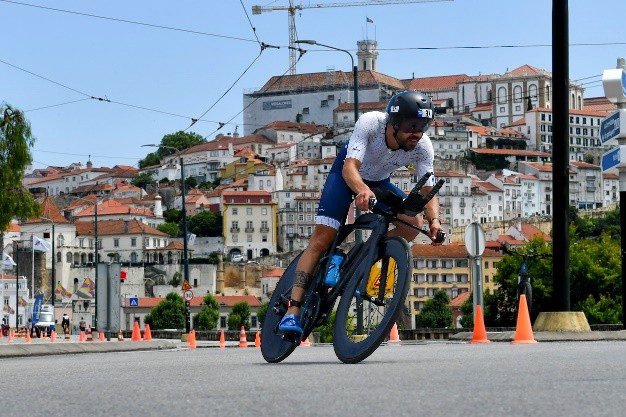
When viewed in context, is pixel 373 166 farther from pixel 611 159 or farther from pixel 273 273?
pixel 273 273

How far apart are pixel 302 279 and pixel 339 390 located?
272 cm

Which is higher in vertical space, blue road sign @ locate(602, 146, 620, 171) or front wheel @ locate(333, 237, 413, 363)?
blue road sign @ locate(602, 146, 620, 171)

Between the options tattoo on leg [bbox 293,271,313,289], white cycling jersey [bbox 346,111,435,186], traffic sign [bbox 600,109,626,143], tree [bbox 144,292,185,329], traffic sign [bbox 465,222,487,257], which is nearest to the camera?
white cycling jersey [bbox 346,111,435,186]

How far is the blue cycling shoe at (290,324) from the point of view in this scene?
868cm

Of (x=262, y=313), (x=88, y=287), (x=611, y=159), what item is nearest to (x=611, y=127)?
(x=611, y=159)

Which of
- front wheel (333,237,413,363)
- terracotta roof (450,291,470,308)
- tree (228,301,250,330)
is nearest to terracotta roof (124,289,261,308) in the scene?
tree (228,301,250,330)

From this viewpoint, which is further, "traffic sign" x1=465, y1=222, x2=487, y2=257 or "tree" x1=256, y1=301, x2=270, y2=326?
"traffic sign" x1=465, y1=222, x2=487, y2=257

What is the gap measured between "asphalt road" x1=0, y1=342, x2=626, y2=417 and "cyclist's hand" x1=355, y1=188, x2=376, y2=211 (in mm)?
940

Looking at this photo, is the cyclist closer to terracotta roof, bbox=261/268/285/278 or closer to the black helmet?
the black helmet

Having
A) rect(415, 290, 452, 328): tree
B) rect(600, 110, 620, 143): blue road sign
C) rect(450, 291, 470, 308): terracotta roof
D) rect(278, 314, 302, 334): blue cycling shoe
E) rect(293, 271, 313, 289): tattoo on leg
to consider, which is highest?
rect(600, 110, 620, 143): blue road sign

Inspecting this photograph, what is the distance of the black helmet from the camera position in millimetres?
8406

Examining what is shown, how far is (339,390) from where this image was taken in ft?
20.0

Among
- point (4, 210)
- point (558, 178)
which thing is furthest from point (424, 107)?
point (4, 210)

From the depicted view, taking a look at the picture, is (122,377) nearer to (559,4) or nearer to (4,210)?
(559,4)
